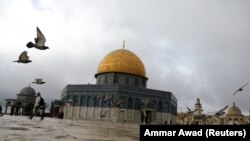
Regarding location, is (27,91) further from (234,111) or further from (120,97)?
(234,111)

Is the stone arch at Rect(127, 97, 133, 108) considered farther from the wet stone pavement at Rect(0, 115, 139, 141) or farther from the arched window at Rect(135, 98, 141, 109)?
the wet stone pavement at Rect(0, 115, 139, 141)

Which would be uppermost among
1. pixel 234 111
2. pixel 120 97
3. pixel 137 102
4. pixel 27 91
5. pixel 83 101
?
pixel 27 91

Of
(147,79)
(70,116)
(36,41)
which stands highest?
(147,79)

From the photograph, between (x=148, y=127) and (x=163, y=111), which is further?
(x=163, y=111)

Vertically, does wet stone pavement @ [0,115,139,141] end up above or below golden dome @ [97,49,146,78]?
below

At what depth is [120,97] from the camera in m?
42.3

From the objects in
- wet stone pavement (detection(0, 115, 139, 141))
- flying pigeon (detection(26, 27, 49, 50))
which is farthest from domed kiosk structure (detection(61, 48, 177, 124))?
flying pigeon (detection(26, 27, 49, 50))

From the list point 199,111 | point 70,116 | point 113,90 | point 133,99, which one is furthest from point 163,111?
point 199,111

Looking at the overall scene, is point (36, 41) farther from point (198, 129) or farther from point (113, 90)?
point (113, 90)

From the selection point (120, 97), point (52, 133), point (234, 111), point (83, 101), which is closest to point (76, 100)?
point (83, 101)

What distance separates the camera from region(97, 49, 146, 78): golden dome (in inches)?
1875

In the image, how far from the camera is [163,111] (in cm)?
4575

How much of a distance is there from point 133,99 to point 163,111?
625cm

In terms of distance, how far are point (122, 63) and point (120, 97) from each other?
7.92 m
